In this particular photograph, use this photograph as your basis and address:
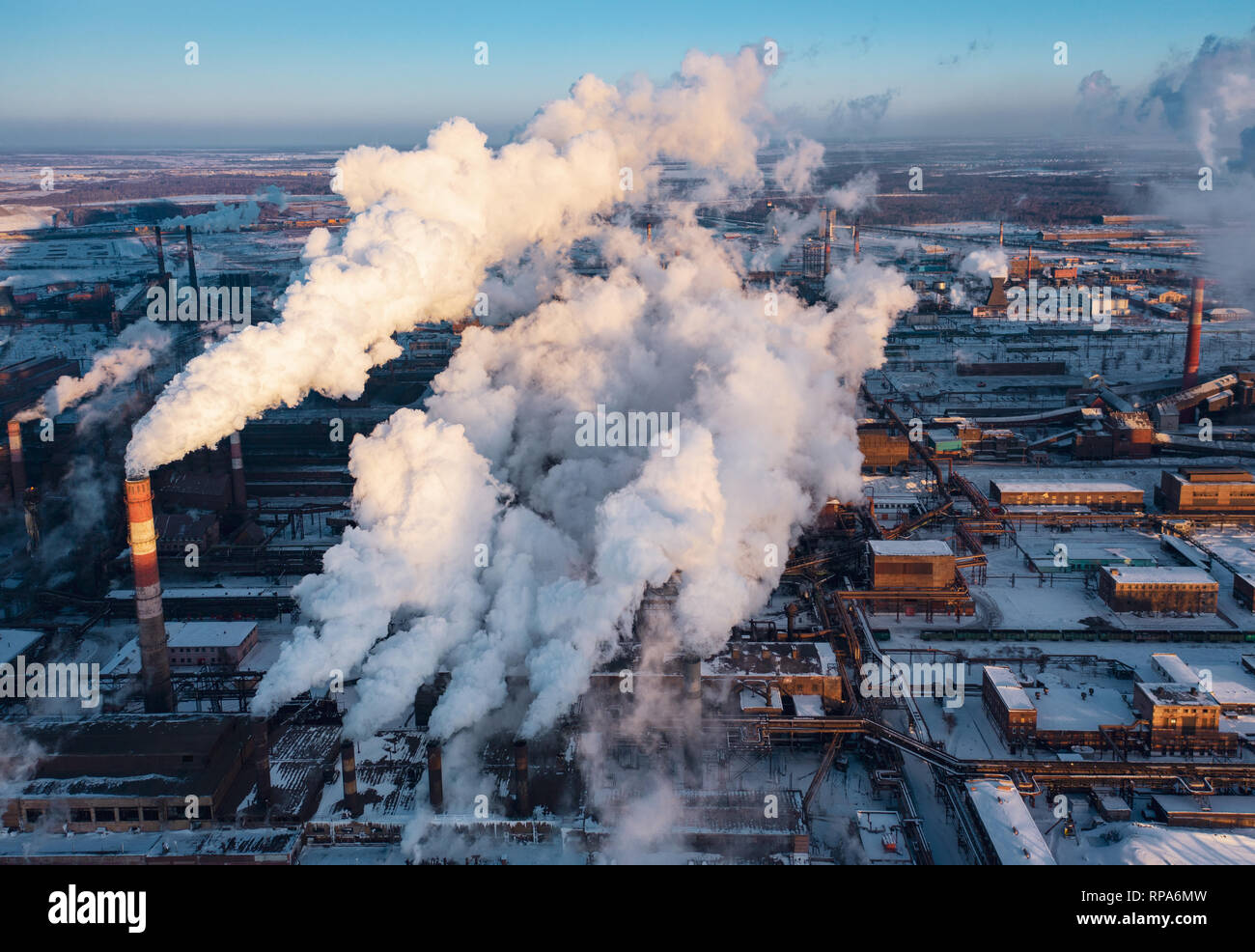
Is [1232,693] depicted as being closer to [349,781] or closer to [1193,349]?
[349,781]

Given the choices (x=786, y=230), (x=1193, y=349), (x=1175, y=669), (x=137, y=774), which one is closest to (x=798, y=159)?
(x=786, y=230)

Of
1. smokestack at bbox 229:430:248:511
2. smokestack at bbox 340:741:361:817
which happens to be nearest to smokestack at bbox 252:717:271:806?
smokestack at bbox 340:741:361:817

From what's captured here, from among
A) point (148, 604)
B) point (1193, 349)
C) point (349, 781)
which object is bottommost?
point (349, 781)

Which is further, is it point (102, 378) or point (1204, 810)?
point (102, 378)

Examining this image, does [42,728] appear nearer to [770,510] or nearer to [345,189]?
[345,189]

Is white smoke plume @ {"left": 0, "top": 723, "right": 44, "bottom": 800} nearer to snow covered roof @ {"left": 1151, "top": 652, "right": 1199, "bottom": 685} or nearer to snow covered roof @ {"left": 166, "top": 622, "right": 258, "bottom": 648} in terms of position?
snow covered roof @ {"left": 166, "top": 622, "right": 258, "bottom": 648}

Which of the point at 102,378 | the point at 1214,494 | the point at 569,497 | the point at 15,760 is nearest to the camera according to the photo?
the point at 15,760
